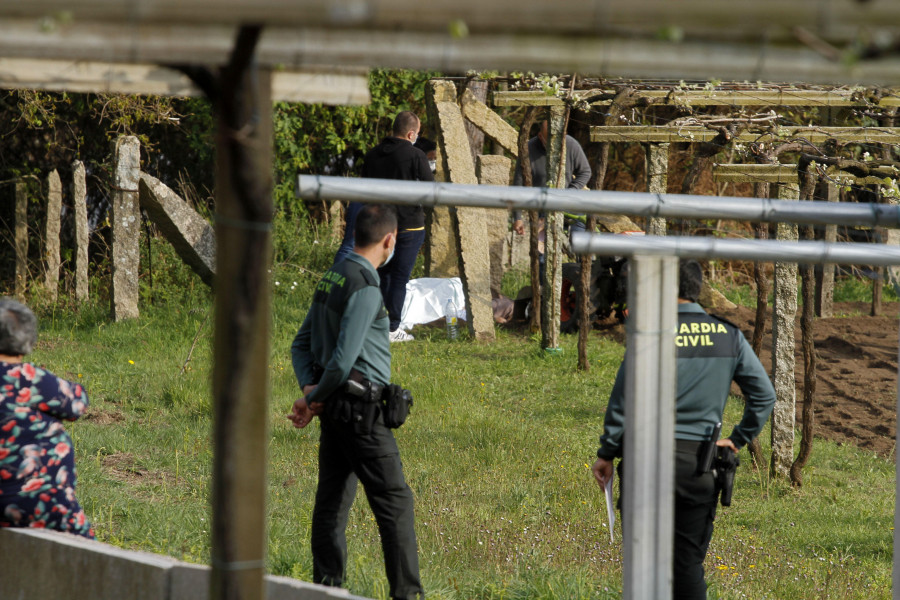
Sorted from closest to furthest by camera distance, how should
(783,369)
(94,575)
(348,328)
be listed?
(94,575), (348,328), (783,369)

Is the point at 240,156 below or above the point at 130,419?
above

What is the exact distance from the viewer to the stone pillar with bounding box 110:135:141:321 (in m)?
10.2

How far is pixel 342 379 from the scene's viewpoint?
4.23 meters

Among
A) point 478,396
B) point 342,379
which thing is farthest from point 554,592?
point 478,396

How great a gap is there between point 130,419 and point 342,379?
12.5 ft

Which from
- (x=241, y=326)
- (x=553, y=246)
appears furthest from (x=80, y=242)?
(x=241, y=326)

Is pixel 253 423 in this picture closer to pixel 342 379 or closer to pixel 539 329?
pixel 342 379

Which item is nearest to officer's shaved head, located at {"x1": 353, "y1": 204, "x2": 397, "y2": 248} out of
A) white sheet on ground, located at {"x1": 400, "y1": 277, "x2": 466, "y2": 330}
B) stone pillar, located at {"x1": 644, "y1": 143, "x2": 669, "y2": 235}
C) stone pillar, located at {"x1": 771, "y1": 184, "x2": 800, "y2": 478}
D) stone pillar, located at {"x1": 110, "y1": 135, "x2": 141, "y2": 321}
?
stone pillar, located at {"x1": 771, "y1": 184, "x2": 800, "y2": 478}

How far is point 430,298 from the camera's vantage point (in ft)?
36.5

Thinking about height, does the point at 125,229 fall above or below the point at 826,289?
above

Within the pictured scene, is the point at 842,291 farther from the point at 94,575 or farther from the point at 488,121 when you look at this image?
the point at 94,575

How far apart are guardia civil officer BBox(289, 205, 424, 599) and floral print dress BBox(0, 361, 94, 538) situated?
1.08 m

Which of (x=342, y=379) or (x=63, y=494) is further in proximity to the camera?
(x=342, y=379)

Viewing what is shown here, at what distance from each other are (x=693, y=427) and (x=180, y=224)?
7.41 meters
